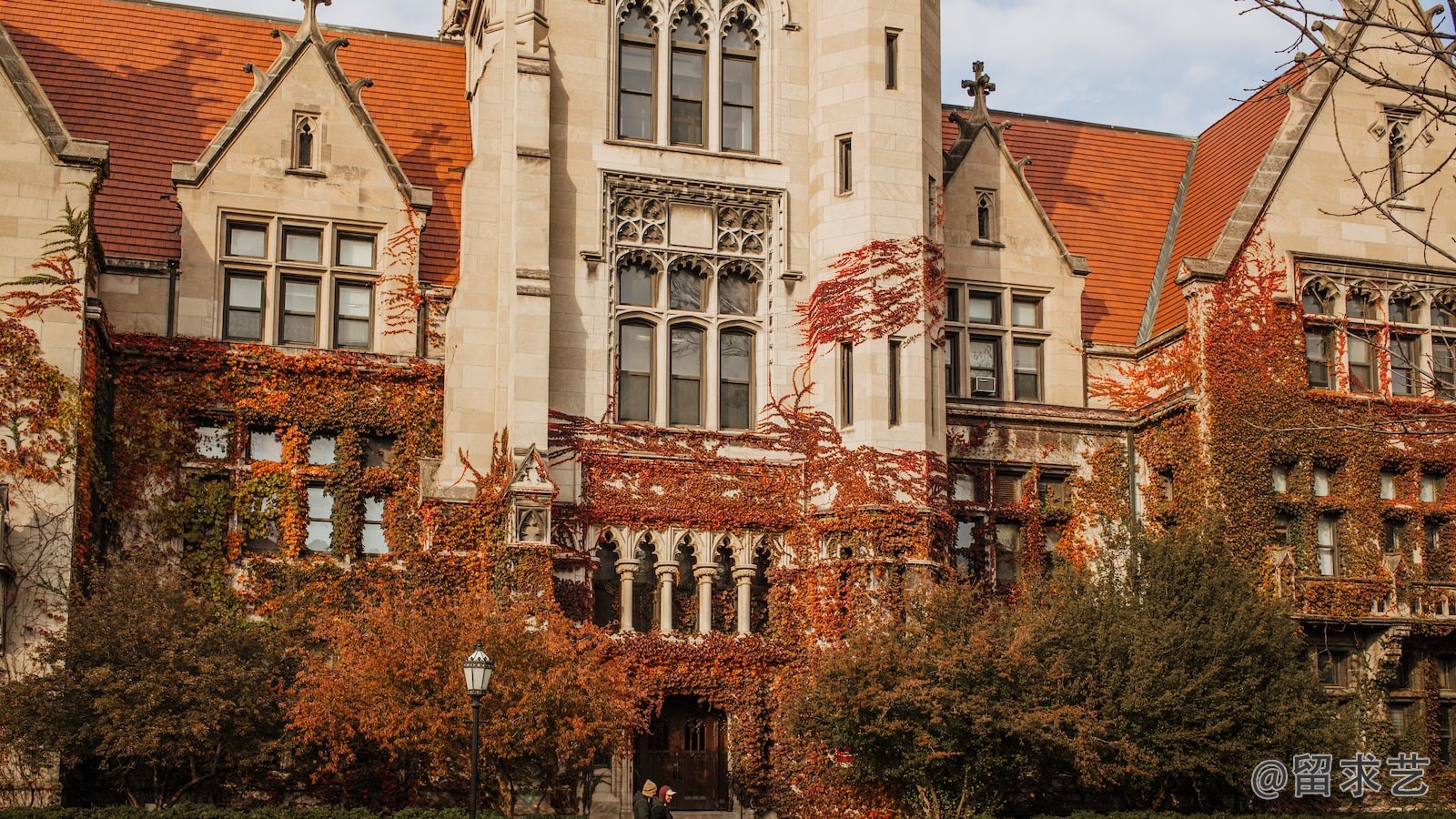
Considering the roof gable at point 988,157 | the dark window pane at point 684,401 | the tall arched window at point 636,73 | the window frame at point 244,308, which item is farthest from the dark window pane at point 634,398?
the roof gable at point 988,157

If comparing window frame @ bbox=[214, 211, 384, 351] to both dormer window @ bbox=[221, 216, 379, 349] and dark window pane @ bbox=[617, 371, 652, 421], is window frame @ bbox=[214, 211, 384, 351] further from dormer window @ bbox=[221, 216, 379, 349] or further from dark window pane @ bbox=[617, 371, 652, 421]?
dark window pane @ bbox=[617, 371, 652, 421]

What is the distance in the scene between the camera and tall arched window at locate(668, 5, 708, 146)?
32156 millimetres

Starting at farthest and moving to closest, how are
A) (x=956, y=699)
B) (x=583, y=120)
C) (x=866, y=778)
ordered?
(x=583, y=120), (x=866, y=778), (x=956, y=699)

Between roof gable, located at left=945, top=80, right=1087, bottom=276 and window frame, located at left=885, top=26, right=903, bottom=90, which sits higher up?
window frame, located at left=885, top=26, right=903, bottom=90

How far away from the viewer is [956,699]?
2566cm

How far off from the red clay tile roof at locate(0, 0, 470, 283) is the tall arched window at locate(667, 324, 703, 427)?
161 inches

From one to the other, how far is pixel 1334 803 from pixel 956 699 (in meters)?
8.62

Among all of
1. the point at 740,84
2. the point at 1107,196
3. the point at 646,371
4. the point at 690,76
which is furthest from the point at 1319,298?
the point at 646,371

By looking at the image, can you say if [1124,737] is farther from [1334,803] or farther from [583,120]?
[583,120]

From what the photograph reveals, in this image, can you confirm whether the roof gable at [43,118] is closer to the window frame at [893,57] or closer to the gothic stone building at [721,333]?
the gothic stone building at [721,333]

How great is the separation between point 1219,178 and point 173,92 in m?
20.5

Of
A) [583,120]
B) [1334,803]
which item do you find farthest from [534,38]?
[1334,803]

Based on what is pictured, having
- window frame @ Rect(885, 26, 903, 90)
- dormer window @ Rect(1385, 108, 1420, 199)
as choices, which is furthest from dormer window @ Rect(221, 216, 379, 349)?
dormer window @ Rect(1385, 108, 1420, 199)

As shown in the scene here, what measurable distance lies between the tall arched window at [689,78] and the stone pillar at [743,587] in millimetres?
7623
